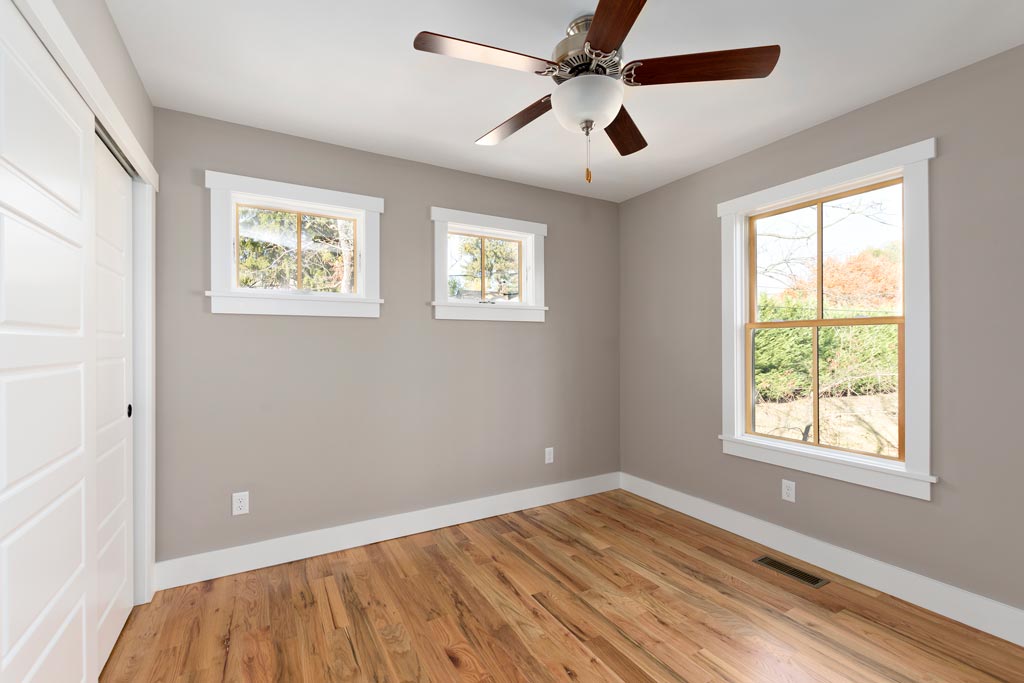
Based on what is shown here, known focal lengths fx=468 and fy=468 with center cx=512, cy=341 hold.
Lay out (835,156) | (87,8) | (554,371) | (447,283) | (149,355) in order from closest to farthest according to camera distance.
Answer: (87,8) → (149,355) → (835,156) → (447,283) → (554,371)

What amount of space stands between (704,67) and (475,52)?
0.78m

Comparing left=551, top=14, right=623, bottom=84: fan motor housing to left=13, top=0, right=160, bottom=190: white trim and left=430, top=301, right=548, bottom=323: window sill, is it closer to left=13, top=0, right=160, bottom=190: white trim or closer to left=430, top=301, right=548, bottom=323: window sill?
left=13, top=0, right=160, bottom=190: white trim

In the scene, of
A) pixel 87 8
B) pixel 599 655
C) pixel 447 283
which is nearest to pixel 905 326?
pixel 599 655

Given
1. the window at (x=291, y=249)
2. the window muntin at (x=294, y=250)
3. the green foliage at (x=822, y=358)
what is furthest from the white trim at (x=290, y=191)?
the green foliage at (x=822, y=358)

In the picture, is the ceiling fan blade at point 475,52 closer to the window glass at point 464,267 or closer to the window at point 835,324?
the window glass at point 464,267

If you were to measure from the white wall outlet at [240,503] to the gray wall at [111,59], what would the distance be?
1849mm

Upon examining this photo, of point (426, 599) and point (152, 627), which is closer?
point (152, 627)

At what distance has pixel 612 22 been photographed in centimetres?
139

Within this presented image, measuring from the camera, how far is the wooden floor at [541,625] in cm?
186

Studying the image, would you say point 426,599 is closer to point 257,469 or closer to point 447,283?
point 257,469

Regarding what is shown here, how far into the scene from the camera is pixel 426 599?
2363mm

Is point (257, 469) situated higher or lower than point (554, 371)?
lower

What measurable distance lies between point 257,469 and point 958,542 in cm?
358

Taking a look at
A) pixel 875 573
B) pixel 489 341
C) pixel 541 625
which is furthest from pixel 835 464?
pixel 489 341
